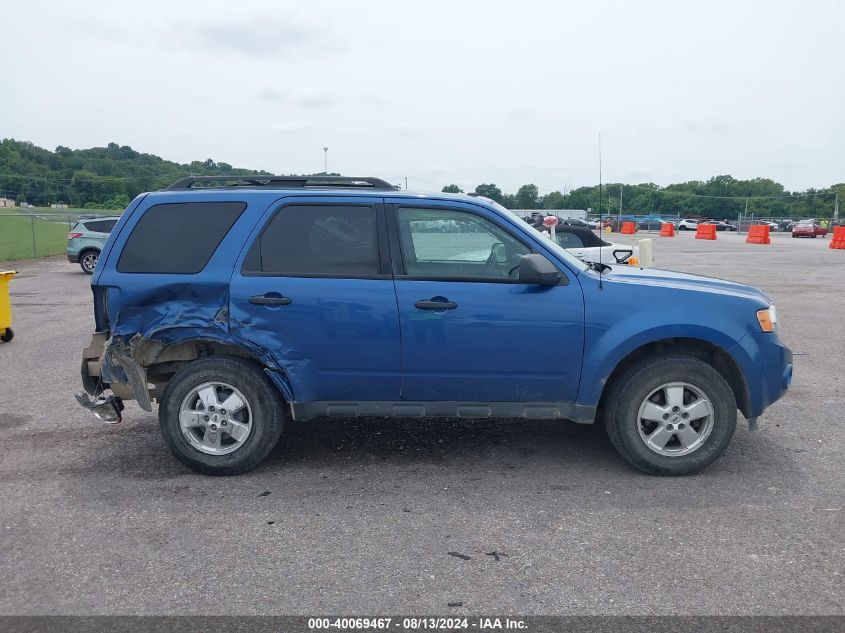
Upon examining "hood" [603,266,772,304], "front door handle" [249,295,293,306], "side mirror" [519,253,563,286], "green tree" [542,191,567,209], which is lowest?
"front door handle" [249,295,293,306]

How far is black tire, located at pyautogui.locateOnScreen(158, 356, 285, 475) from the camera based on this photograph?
498 centimetres

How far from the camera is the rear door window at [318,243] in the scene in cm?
500

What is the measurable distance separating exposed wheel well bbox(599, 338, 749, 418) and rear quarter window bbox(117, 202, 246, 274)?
281cm

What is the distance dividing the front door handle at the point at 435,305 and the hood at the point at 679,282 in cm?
106

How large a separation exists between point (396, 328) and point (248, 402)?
43.9 inches

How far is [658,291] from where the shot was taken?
4906mm

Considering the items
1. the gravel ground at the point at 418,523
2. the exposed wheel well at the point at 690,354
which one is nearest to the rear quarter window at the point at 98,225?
the gravel ground at the point at 418,523

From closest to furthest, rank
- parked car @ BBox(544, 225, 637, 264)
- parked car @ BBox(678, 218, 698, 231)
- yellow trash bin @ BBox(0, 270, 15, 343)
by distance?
yellow trash bin @ BBox(0, 270, 15, 343) < parked car @ BBox(544, 225, 637, 264) < parked car @ BBox(678, 218, 698, 231)

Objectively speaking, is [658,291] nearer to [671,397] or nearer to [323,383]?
[671,397]

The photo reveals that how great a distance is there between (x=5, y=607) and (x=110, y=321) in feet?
6.98

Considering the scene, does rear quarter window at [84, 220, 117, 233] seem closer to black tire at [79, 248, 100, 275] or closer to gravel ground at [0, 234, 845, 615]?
black tire at [79, 248, 100, 275]

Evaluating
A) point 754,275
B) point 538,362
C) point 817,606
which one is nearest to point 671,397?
point 538,362

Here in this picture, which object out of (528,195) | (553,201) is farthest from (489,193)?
(553,201)

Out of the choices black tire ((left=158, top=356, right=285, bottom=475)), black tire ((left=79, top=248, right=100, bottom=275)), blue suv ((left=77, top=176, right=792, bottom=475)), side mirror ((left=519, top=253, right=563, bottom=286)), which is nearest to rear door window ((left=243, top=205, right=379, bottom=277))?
blue suv ((left=77, top=176, right=792, bottom=475))
